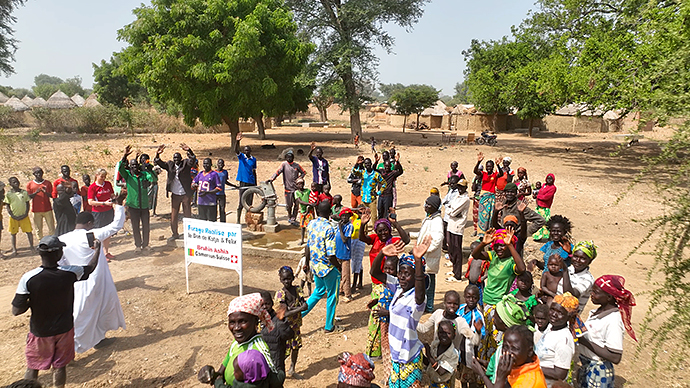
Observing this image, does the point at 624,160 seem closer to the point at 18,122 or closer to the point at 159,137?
the point at 159,137

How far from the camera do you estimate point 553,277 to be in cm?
449

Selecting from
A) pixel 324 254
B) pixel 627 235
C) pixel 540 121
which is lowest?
pixel 627 235

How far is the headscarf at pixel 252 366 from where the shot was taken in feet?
8.80

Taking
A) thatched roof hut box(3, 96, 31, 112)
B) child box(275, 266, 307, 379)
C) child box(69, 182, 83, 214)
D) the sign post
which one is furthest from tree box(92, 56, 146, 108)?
child box(275, 266, 307, 379)

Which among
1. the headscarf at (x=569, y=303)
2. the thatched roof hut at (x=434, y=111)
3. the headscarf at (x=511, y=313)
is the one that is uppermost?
the thatched roof hut at (x=434, y=111)

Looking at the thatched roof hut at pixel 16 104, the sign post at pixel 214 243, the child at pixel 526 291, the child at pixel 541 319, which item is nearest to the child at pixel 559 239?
the child at pixel 526 291

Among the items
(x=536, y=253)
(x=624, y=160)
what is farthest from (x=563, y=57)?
(x=536, y=253)

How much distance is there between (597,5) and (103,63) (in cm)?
4510

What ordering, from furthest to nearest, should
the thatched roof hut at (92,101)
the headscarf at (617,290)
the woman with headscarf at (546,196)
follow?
the thatched roof hut at (92,101), the woman with headscarf at (546,196), the headscarf at (617,290)

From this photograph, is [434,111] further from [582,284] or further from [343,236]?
[582,284]

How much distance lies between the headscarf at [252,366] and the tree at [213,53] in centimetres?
1744

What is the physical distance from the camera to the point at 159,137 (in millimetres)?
28266

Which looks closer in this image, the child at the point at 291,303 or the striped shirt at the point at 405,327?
the striped shirt at the point at 405,327

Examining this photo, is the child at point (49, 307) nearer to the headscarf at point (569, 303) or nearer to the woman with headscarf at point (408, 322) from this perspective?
the woman with headscarf at point (408, 322)
